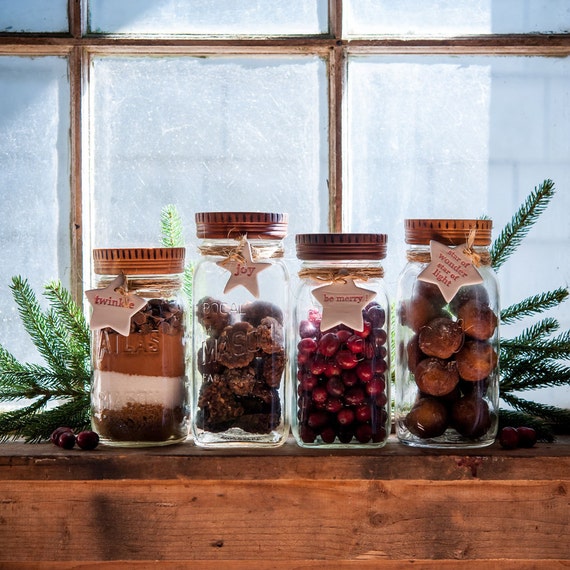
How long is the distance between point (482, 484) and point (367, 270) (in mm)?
303

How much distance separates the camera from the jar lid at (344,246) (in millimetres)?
1001

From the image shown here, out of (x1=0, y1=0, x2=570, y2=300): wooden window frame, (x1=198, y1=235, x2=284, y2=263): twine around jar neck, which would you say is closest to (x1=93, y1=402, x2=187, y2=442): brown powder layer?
(x1=198, y1=235, x2=284, y2=263): twine around jar neck

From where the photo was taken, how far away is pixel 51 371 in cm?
118

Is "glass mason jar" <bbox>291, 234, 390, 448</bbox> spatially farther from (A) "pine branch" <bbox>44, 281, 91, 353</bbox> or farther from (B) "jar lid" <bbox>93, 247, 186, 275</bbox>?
(A) "pine branch" <bbox>44, 281, 91, 353</bbox>

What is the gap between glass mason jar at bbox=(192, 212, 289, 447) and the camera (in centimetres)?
100

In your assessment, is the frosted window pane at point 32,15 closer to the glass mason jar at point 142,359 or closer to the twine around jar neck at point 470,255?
the glass mason jar at point 142,359

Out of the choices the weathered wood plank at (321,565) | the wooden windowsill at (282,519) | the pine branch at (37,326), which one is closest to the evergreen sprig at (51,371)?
the pine branch at (37,326)

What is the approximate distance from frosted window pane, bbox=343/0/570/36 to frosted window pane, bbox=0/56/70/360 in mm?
479

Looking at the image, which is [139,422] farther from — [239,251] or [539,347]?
[539,347]

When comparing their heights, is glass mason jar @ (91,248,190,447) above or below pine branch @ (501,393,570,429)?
above

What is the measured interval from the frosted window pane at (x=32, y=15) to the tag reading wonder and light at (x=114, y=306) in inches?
19.6

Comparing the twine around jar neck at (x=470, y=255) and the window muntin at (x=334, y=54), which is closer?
the twine around jar neck at (x=470, y=255)

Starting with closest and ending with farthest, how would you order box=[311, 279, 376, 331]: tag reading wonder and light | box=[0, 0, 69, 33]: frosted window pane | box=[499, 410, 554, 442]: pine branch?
box=[311, 279, 376, 331]: tag reading wonder and light → box=[499, 410, 554, 442]: pine branch → box=[0, 0, 69, 33]: frosted window pane

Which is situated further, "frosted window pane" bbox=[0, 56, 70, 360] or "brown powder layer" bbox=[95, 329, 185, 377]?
"frosted window pane" bbox=[0, 56, 70, 360]
